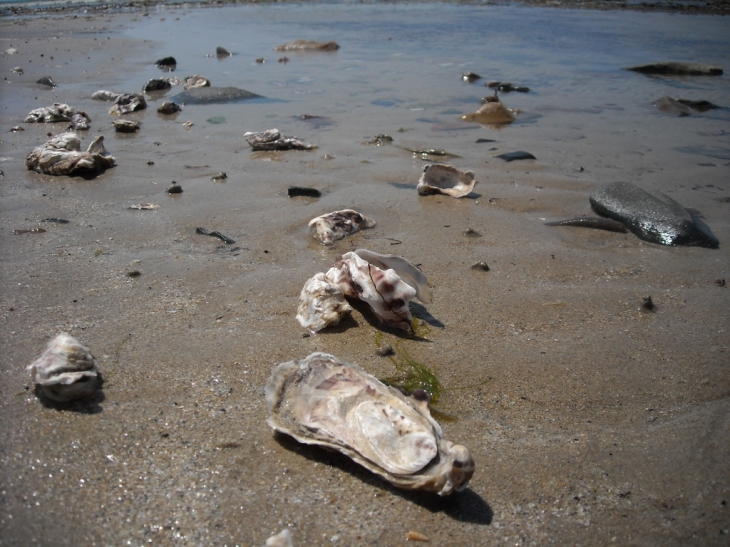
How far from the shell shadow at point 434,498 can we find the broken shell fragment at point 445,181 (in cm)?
Answer: 298

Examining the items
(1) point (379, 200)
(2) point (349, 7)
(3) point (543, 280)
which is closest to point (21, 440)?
(3) point (543, 280)

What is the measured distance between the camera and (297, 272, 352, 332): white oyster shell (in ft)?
9.28

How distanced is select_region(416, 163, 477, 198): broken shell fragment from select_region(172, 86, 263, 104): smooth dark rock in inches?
171

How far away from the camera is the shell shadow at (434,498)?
1874mm

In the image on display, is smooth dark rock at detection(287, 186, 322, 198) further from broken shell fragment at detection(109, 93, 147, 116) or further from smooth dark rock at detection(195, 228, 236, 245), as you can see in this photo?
broken shell fragment at detection(109, 93, 147, 116)

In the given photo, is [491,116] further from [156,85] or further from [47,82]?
[47,82]

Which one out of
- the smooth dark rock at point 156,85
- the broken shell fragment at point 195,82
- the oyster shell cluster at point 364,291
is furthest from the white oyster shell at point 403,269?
the smooth dark rock at point 156,85

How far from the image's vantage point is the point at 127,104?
7.41 metres

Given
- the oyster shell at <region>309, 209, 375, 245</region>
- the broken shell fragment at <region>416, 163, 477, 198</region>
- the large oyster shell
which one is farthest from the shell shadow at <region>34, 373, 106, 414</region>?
the broken shell fragment at <region>416, 163, 477, 198</region>

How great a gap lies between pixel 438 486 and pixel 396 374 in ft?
2.46

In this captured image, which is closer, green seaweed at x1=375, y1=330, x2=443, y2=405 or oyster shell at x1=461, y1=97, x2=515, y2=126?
green seaweed at x1=375, y1=330, x2=443, y2=405

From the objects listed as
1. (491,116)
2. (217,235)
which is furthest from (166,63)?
(217,235)

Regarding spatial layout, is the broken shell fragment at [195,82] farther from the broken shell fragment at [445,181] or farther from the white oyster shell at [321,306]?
the white oyster shell at [321,306]

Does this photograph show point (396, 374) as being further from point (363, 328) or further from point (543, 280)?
point (543, 280)
